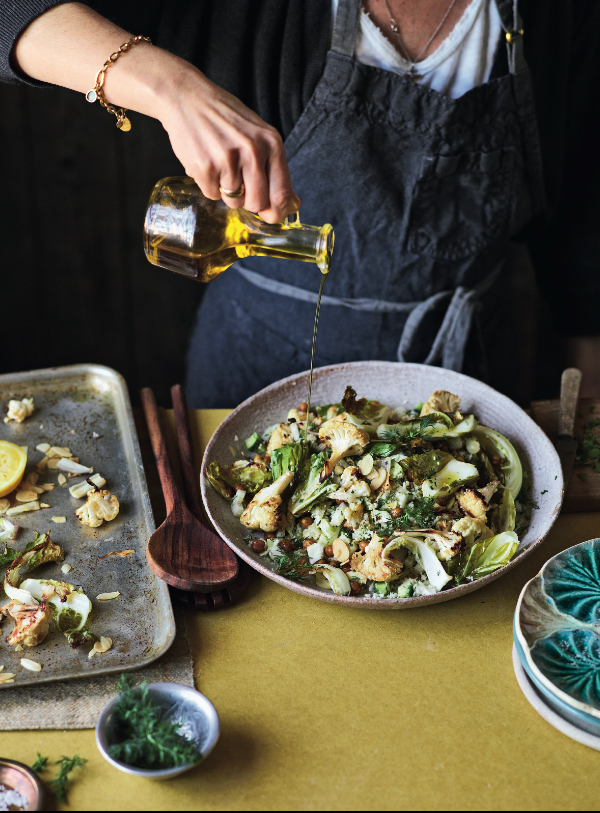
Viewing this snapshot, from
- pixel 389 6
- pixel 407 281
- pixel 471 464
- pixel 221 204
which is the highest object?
pixel 389 6

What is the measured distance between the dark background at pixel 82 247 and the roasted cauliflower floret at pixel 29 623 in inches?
79.3

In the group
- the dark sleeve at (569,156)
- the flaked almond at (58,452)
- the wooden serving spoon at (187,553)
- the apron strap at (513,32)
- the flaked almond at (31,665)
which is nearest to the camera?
the flaked almond at (31,665)

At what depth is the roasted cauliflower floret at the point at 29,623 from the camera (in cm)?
103

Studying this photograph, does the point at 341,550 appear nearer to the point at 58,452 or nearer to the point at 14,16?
the point at 58,452

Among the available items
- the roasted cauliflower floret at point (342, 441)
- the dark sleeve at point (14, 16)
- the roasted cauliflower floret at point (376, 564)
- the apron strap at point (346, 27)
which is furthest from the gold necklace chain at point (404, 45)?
the roasted cauliflower floret at point (376, 564)

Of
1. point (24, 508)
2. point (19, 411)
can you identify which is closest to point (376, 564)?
point (24, 508)

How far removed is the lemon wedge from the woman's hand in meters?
0.66

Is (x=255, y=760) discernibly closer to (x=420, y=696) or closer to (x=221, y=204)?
(x=420, y=696)

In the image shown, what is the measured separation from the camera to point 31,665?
1.01m

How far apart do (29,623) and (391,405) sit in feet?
2.79

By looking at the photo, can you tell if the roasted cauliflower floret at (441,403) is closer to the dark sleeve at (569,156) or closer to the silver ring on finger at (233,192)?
the silver ring on finger at (233,192)

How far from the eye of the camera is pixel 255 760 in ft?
2.99

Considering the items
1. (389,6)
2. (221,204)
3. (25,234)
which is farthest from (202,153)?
(25,234)

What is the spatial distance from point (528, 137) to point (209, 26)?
2.71 feet
